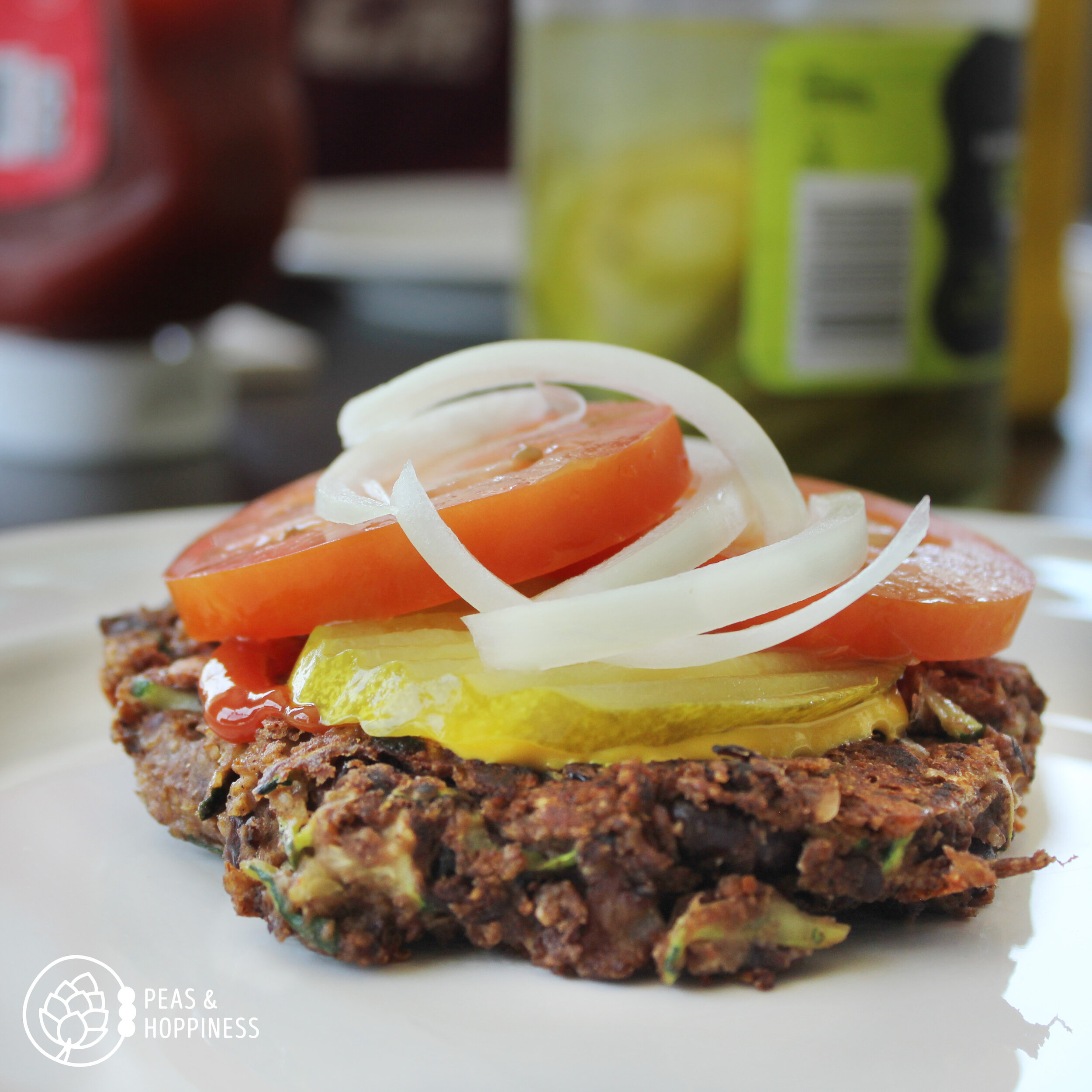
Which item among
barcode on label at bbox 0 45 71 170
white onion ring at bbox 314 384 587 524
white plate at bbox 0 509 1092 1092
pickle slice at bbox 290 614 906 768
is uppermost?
barcode on label at bbox 0 45 71 170

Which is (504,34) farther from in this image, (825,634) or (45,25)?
(825,634)

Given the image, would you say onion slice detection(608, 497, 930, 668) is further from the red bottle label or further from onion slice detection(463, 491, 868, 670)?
the red bottle label

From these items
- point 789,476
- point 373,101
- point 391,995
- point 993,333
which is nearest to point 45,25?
point 993,333

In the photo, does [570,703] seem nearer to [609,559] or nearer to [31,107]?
[609,559]

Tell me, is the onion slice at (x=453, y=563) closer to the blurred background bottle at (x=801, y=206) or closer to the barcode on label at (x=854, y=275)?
the blurred background bottle at (x=801, y=206)

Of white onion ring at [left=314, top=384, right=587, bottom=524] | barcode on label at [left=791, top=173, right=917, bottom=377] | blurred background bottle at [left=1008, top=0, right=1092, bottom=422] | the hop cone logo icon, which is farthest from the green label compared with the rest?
the hop cone logo icon
